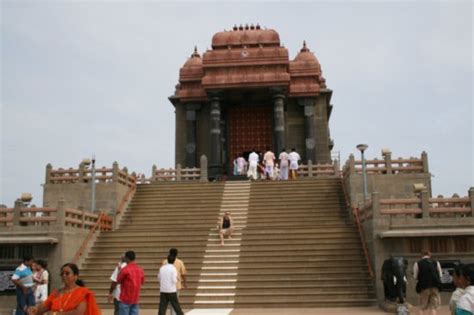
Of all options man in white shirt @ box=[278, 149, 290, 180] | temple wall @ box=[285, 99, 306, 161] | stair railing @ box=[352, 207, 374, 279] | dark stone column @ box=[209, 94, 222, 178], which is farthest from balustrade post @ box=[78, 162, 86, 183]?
temple wall @ box=[285, 99, 306, 161]

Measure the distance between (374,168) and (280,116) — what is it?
892 cm

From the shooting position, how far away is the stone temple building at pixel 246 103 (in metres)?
28.4

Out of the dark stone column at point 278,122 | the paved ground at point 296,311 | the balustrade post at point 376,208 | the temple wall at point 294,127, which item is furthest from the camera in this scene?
the temple wall at point 294,127

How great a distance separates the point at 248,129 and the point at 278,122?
10.1 ft

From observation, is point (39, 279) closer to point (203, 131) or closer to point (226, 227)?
point (226, 227)

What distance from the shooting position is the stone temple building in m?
28.4

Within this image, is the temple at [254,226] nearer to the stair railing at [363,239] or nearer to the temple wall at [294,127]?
the stair railing at [363,239]

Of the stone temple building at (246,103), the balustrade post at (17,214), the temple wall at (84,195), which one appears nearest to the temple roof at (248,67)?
the stone temple building at (246,103)

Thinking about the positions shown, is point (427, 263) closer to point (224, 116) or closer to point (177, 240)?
point (177, 240)

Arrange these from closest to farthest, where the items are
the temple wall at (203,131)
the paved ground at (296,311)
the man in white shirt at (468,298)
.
Answer: the man in white shirt at (468,298) → the paved ground at (296,311) → the temple wall at (203,131)

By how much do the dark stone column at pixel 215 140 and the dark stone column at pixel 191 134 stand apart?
2227mm

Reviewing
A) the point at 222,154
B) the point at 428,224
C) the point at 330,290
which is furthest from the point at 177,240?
the point at 222,154

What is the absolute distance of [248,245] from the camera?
53.4ft

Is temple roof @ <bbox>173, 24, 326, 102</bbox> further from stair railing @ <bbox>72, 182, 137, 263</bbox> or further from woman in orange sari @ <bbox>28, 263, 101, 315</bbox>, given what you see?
woman in orange sari @ <bbox>28, 263, 101, 315</bbox>
